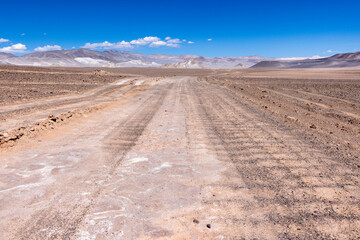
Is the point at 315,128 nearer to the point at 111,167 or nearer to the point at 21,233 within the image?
the point at 111,167

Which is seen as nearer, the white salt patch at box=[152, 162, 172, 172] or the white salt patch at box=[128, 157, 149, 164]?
the white salt patch at box=[152, 162, 172, 172]

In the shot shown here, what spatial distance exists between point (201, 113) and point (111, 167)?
6547mm

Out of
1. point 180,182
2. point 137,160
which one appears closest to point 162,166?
point 137,160

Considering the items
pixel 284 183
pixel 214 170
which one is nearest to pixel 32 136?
pixel 214 170

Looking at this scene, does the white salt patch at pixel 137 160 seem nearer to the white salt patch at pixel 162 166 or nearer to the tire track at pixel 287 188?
the white salt patch at pixel 162 166

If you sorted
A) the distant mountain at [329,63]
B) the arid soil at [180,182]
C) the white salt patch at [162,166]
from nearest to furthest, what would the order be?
the arid soil at [180,182]
the white salt patch at [162,166]
the distant mountain at [329,63]

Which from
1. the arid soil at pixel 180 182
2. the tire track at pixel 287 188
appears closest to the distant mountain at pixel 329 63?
the arid soil at pixel 180 182

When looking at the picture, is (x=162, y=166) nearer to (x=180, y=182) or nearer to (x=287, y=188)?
(x=180, y=182)

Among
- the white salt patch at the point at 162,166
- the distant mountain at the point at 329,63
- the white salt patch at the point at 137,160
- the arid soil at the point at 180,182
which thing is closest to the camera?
the arid soil at the point at 180,182

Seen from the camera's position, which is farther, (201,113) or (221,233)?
(201,113)

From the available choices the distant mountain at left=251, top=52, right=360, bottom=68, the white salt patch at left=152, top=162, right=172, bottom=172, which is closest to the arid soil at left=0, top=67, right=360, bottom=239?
the white salt patch at left=152, top=162, right=172, bottom=172

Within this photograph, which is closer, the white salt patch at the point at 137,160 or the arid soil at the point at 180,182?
the arid soil at the point at 180,182

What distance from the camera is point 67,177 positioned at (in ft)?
15.7

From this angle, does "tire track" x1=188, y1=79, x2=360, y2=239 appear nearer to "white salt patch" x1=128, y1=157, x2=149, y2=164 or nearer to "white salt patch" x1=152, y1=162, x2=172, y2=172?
"white salt patch" x1=152, y1=162, x2=172, y2=172
